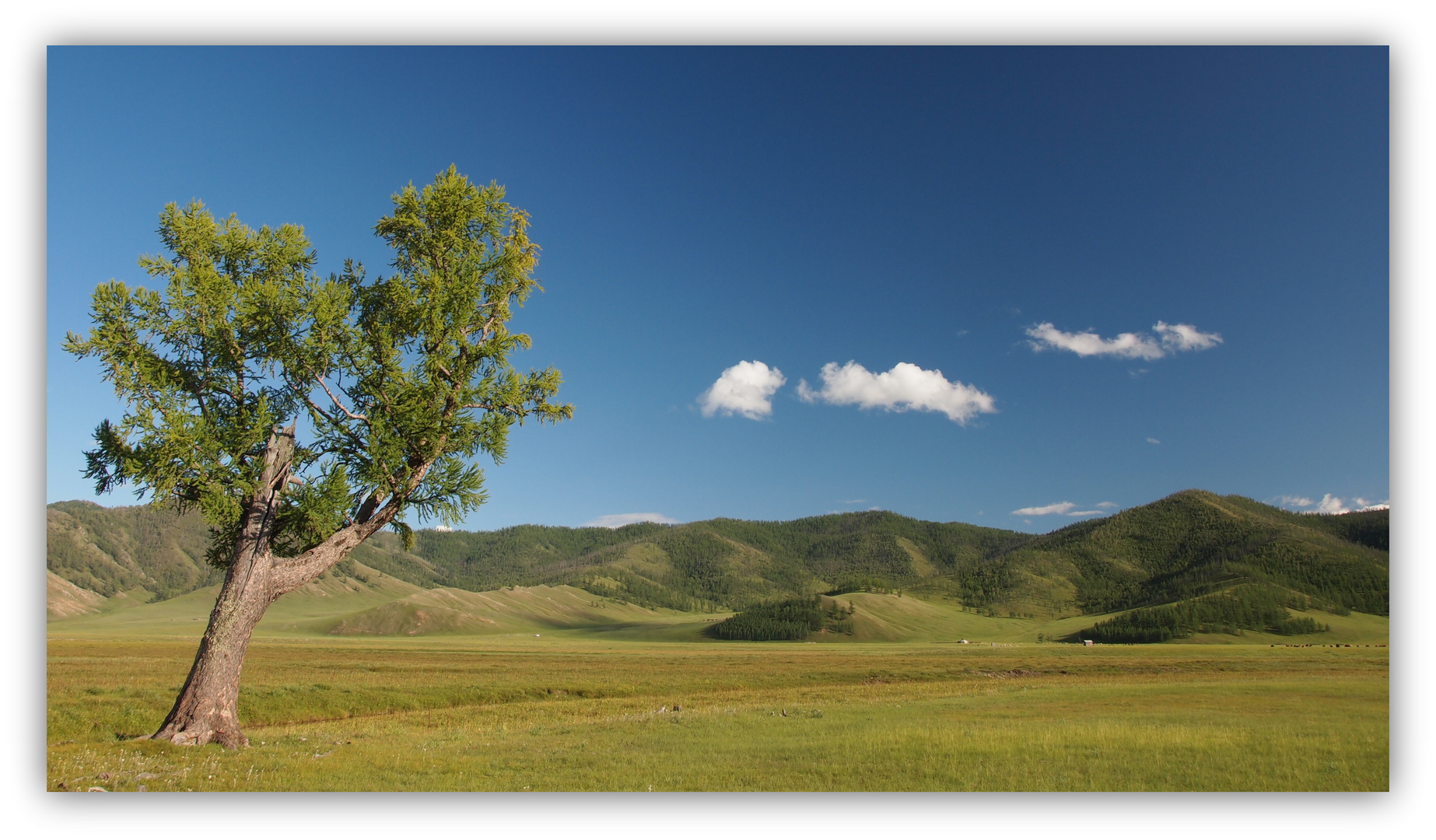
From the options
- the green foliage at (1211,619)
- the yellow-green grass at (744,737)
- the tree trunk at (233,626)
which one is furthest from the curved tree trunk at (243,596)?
the green foliage at (1211,619)

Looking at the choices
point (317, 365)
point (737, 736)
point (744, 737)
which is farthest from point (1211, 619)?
point (317, 365)

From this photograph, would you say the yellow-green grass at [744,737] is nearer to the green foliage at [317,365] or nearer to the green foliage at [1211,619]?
the green foliage at [317,365]

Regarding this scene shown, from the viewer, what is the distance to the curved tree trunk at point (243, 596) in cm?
1448

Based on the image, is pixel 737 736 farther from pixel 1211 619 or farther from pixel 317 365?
pixel 1211 619

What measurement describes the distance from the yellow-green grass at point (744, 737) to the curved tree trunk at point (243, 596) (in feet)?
2.59

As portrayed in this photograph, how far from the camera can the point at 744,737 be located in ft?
61.1

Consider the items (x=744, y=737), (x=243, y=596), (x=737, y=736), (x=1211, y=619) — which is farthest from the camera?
(x=1211, y=619)

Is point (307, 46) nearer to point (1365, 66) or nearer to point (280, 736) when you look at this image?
point (280, 736)

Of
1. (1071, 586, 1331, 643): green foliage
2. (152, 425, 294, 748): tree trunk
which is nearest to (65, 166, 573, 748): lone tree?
(152, 425, 294, 748): tree trunk

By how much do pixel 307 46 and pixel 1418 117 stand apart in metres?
24.7

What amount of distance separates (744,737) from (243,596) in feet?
39.8

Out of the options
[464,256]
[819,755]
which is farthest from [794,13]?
[819,755]

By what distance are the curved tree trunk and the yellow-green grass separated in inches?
31.1

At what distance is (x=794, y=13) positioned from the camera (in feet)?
49.8
